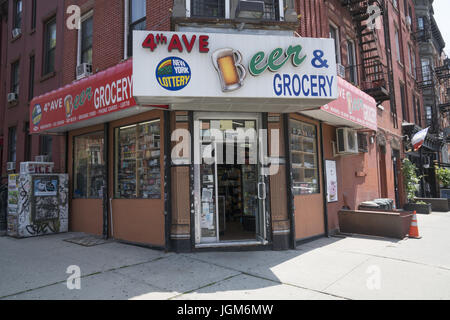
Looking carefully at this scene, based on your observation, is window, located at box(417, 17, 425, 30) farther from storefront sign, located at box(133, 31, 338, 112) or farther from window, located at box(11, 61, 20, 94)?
window, located at box(11, 61, 20, 94)

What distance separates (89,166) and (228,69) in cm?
598

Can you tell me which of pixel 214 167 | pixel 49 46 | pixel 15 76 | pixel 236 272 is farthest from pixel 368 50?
pixel 15 76

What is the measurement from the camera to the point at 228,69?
5.57 metres

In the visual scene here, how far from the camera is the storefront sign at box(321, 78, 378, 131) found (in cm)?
771

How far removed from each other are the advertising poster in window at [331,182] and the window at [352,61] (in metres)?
4.10

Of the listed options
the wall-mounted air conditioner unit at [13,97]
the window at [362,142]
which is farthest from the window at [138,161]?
the wall-mounted air conditioner unit at [13,97]

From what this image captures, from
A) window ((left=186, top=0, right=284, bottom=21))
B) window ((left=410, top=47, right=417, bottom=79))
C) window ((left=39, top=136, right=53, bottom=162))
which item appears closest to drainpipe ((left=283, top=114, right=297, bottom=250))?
window ((left=186, top=0, right=284, bottom=21))

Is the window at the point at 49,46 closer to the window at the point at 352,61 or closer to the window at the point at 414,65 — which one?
the window at the point at 352,61

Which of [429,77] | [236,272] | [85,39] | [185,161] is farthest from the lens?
[429,77]

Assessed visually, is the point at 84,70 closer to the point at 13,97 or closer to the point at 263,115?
the point at 263,115

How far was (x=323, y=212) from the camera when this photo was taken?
8391mm

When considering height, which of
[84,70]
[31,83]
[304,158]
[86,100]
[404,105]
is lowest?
[304,158]

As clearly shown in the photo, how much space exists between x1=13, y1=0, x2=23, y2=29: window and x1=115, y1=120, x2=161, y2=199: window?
35.4 feet

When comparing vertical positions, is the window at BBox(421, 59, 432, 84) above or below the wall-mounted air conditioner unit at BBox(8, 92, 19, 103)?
above
